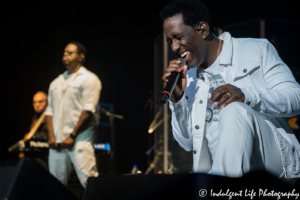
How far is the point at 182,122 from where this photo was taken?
178 centimetres

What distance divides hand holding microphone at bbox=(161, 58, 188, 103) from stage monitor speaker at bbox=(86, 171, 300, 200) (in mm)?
553

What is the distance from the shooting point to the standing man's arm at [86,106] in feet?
9.74

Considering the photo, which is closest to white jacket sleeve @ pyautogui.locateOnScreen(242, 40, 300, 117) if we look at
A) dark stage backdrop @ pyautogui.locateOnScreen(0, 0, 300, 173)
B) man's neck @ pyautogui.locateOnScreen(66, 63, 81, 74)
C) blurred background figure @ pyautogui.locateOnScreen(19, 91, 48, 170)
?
man's neck @ pyautogui.locateOnScreen(66, 63, 81, 74)

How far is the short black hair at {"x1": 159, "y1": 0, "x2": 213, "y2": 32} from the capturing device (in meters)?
1.72

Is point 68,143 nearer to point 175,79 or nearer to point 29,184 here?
point 175,79

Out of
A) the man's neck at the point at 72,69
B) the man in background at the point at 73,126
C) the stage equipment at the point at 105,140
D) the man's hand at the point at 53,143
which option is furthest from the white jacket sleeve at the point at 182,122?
the stage equipment at the point at 105,140

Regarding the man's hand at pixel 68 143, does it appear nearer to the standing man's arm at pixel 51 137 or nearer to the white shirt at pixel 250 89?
the standing man's arm at pixel 51 137

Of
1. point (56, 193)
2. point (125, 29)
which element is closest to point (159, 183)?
point (56, 193)

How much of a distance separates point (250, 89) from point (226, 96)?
6.3 inches

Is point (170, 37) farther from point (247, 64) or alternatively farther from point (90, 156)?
point (90, 156)

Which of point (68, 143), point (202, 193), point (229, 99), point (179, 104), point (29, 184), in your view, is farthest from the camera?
point (68, 143)

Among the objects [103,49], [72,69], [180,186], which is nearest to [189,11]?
[180,186]

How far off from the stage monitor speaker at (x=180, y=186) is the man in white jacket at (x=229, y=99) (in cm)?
28

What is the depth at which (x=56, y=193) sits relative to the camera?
3.52 ft
